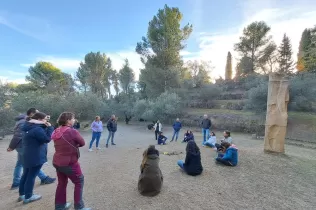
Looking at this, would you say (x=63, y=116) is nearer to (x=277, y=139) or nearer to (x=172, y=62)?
(x=277, y=139)

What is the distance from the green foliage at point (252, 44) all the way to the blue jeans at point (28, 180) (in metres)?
39.9

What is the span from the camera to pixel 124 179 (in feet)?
17.9

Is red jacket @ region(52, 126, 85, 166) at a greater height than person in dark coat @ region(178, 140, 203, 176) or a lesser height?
greater

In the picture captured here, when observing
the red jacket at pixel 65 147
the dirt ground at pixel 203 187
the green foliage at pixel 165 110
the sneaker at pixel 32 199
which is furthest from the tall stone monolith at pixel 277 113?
the green foliage at pixel 165 110

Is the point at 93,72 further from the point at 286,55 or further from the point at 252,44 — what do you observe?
the point at 286,55

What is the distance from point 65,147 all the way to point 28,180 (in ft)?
4.42

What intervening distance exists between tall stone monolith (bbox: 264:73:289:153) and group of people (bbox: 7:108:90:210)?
7756mm

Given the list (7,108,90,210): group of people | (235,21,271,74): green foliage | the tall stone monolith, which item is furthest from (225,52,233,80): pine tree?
(7,108,90,210): group of people

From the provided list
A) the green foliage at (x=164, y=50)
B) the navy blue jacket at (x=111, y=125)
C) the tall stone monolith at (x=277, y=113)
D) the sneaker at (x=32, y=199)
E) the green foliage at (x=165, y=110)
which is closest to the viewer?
the sneaker at (x=32, y=199)

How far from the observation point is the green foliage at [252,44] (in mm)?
36062

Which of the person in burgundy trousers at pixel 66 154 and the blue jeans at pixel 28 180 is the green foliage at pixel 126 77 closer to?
the blue jeans at pixel 28 180

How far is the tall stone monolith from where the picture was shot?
8203 mm

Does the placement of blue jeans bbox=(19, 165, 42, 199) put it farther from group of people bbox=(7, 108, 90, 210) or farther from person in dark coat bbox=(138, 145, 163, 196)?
person in dark coat bbox=(138, 145, 163, 196)

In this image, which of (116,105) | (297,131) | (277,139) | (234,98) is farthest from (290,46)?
(277,139)
